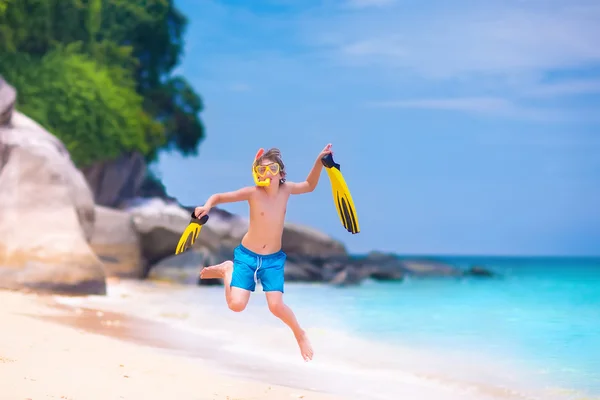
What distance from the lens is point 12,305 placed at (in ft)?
34.9

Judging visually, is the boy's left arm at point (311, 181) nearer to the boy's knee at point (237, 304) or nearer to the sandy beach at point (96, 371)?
the boy's knee at point (237, 304)

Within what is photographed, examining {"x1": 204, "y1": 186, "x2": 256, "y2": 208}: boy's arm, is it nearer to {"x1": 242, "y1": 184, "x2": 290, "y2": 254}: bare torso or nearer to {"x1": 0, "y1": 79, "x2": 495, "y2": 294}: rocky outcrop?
{"x1": 242, "y1": 184, "x2": 290, "y2": 254}: bare torso

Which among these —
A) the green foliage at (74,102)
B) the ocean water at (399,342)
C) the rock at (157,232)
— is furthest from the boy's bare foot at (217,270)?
the green foliage at (74,102)

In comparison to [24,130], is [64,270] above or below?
below

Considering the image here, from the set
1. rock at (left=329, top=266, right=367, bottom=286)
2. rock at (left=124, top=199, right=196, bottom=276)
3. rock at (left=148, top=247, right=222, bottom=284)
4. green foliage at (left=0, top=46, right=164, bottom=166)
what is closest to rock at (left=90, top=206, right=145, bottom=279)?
rock at (left=124, top=199, right=196, bottom=276)

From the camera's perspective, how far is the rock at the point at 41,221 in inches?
519

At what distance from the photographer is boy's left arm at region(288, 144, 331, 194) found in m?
6.84

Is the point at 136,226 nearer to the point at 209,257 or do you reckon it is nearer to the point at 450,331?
the point at 209,257

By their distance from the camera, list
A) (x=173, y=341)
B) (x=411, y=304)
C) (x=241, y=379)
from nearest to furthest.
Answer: (x=241, y=379) < (x=173, y=341) < (x=411, y=304)

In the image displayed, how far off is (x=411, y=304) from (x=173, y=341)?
11.7 metres

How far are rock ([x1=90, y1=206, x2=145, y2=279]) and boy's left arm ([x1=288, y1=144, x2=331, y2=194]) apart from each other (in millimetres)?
13374

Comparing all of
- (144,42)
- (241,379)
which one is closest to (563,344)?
(241,379)

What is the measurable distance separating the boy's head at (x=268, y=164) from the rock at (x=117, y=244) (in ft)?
44.3

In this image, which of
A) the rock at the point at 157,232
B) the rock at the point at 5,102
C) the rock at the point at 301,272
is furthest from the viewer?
the rock at the point at 301,272
